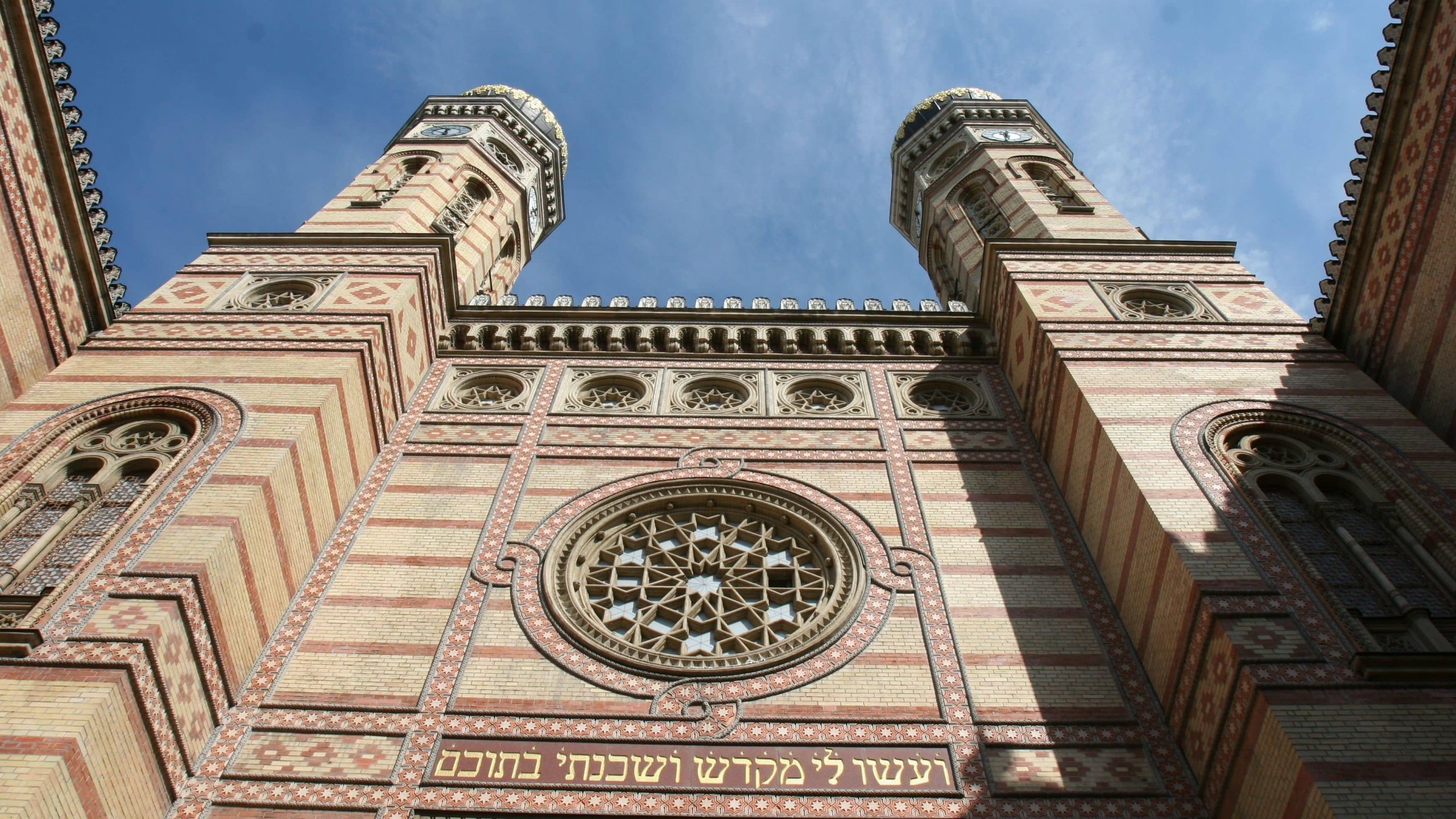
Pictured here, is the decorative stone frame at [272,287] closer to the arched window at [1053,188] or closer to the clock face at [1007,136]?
the arched window at [1053,188]

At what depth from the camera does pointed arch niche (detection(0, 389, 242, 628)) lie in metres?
6.91

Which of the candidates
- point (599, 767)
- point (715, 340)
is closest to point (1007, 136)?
point (715, 340)

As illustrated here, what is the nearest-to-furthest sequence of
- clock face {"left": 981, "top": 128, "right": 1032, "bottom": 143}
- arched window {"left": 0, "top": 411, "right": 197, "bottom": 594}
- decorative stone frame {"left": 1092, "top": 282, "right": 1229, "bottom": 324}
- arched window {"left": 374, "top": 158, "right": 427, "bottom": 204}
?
1. arched window {"left": 0, "top": 411, "right": 197, "bottom": 594}
2. decorative stone frame {"left": 1092, "top": 282, "right": 1229, "bottom": 324}
3. arched window {"left": 374, "top": 158, "right": 427, "bottom": 204}
4. clock face {"left": 981, "top": 128, "right": 1032, "bottom": 143}

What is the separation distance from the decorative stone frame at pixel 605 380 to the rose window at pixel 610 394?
0.01m

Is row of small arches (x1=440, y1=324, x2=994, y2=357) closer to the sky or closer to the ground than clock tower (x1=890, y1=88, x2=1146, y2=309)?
closer to the ground

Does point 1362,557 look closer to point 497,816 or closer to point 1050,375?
point 1050,375

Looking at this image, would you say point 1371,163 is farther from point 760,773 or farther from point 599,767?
point 599,767

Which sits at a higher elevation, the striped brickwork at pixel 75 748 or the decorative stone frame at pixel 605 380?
the decorative stone frame at pixel 605 380

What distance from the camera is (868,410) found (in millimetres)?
10344

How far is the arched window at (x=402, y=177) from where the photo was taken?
1462cm

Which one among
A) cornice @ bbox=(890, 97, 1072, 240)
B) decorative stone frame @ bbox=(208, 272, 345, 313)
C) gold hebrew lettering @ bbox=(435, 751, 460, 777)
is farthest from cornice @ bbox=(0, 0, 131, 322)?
cornice @ bbox=(890, 97, 1072, 240)

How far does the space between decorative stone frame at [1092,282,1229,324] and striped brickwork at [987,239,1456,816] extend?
0.41 ft

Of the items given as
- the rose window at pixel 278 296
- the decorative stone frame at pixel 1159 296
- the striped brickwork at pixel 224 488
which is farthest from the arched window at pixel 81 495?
the decorative stone frame at pixel 1159 296

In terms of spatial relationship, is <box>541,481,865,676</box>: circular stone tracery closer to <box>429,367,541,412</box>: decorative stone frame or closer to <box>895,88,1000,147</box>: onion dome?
<box>429,367,541,412</box>: decorative stone frame
